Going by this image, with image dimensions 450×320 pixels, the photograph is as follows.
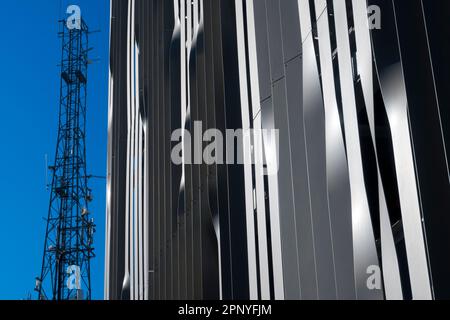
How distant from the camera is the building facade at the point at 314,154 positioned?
23.1 ft

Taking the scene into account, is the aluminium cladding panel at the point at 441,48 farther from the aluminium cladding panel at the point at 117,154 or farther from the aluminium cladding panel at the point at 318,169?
the aluminium cladding panel at the point at 117,154

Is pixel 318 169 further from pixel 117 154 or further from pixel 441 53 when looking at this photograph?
pixel 117 154

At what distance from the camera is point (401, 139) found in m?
7.21

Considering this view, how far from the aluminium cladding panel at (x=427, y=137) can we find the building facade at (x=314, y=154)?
1cm

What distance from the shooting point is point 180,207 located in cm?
1864

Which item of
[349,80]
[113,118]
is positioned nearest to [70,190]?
[113,118]

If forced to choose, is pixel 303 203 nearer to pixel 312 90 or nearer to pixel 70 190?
pixel 312 90

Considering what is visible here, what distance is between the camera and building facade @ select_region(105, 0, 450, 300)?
7051mm

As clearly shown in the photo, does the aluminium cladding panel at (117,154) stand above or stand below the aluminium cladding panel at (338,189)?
above

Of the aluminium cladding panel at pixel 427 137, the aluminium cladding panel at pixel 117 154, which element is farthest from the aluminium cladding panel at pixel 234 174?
the aluminium cladding panel at pixel 117 154

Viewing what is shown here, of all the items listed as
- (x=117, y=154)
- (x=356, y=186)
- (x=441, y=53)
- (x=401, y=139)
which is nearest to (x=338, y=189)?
(x=356, y=186)

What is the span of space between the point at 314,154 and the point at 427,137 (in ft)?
7.84

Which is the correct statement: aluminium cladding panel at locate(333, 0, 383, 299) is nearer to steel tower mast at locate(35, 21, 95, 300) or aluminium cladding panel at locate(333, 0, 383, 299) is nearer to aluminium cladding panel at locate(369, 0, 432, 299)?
aluminium cladding panel at locate(369, 0, 432, 299)
